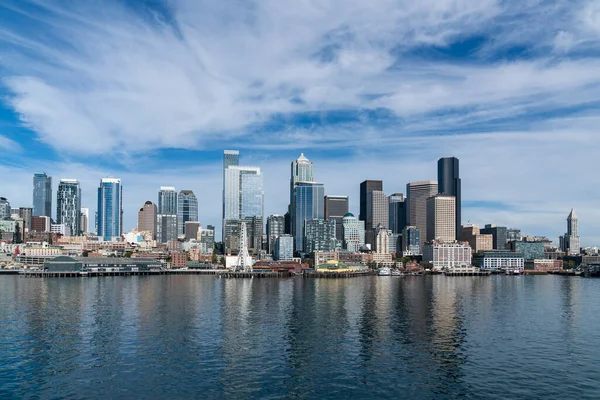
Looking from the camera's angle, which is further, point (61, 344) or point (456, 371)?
point (61, 344)

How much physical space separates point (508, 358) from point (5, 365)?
43172mm

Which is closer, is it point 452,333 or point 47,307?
point 452,333

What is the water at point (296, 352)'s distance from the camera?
39250 mm

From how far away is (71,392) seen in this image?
124 ft

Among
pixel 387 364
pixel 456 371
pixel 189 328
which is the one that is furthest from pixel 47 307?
pixel 456 371

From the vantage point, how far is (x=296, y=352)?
165 ft

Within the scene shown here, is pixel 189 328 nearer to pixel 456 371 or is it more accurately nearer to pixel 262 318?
pixel 262 318

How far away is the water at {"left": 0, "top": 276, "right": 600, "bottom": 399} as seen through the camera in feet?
129

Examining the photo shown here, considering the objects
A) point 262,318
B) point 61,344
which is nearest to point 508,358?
point 262,318

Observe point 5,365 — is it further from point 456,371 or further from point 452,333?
point 452,333

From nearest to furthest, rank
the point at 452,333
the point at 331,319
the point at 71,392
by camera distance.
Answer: the point at 71,392, the point at 452,333, the point at 331,319

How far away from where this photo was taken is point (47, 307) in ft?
272

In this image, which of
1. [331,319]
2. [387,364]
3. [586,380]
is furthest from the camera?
[331,319]

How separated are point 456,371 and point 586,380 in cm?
972
